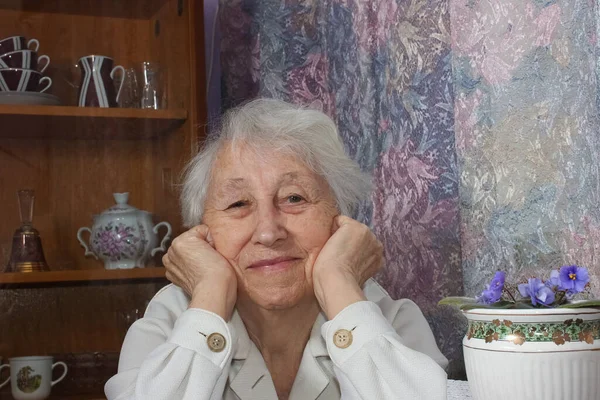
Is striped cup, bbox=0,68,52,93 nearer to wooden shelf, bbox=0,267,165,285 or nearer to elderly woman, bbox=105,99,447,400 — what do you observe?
wooden shelf, bbox=0,267,165,285

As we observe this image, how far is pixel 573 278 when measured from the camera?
3.24 ft

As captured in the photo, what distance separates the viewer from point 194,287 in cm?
141

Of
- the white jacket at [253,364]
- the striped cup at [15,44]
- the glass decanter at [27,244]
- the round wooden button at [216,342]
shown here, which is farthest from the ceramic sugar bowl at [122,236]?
the round wooden button at [216,342]

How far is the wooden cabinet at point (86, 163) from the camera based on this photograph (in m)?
2.29

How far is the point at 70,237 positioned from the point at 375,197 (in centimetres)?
90

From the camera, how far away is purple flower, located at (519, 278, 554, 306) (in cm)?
99

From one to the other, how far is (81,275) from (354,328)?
1272 millimetres

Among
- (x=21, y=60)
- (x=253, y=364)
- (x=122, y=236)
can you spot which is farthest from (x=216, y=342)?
(x=21, y=60)

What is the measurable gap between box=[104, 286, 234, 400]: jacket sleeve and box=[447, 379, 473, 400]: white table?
1.39 ft

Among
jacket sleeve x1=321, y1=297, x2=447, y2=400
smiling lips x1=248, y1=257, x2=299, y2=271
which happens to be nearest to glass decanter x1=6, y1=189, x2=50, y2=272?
smiling lips x1=248, y1=257, x2=299, y2=271

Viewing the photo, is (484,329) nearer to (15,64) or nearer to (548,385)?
(548,385)

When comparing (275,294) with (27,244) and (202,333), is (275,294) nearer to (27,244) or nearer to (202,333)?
(202,333)

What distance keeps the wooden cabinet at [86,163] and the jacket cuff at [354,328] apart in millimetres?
1162

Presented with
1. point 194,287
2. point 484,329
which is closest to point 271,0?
point 194,287
